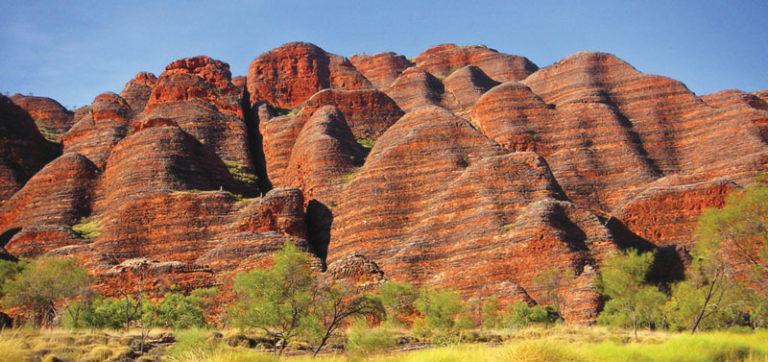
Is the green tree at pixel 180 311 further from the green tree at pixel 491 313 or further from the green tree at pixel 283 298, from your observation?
the green tree at pixel 491 313

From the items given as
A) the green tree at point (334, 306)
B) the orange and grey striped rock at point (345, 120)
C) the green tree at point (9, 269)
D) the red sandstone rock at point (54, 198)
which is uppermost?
the orange and grey striped rock at point (345, 120)

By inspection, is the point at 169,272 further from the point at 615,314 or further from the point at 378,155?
the point at 615,314

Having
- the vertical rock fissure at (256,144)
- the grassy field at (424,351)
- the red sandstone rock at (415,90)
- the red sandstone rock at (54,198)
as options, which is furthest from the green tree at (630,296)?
the red sandstone rock at (415,90)

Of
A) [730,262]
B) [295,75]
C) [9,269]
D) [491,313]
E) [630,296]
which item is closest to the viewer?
[730,262]

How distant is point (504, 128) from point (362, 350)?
42.3 m

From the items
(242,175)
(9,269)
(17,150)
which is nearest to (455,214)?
(242,175)

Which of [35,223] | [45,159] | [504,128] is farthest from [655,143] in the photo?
[45,159]

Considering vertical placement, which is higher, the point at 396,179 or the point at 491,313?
the point at 396,179

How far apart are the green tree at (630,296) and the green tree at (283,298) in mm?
17038

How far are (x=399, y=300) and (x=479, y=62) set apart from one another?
235 feet

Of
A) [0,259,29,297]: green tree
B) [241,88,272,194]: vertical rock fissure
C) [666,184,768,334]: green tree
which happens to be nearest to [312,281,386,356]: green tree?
[666,184,768,334]: green tree

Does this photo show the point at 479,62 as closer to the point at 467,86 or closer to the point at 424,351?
the point at 467,86

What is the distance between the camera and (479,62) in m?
101

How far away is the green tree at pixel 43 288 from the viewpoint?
32.2m
